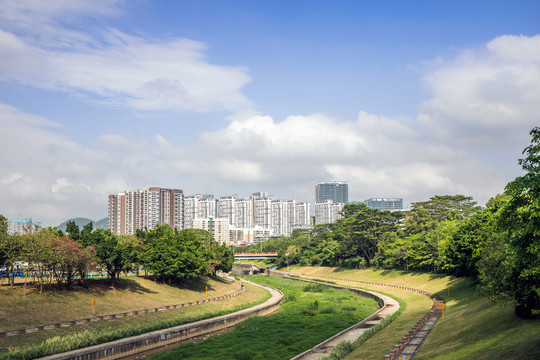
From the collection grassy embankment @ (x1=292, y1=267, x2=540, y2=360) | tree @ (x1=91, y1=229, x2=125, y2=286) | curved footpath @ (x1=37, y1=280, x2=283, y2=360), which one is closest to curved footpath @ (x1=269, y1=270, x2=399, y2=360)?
grassy embankment @ (x1=292, y1=267, x2=540, y2=360)

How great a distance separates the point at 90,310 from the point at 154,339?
13.3 metres

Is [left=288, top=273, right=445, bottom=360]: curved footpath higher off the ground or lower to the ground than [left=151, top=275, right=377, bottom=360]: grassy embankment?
higher

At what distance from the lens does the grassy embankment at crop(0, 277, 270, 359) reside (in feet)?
143

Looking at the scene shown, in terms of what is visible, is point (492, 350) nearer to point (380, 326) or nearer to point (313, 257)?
point (380, 326)

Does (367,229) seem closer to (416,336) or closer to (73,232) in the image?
(73,232)

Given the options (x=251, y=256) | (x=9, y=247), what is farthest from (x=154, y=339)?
(x=251, y=256)

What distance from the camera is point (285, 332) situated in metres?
52.9

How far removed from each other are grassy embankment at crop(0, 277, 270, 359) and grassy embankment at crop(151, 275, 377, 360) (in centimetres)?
758

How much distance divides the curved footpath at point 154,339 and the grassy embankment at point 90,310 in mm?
2006

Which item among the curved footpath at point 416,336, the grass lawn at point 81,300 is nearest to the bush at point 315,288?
the grass lawn at point 81,300

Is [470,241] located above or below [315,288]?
above

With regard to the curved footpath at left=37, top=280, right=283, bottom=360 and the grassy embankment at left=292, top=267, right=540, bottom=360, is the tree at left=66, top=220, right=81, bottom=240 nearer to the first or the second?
the curved footpath at left=37, top=280, right=283, bottom=360

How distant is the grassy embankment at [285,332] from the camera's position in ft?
140

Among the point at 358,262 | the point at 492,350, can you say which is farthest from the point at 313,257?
the point at 492,350
